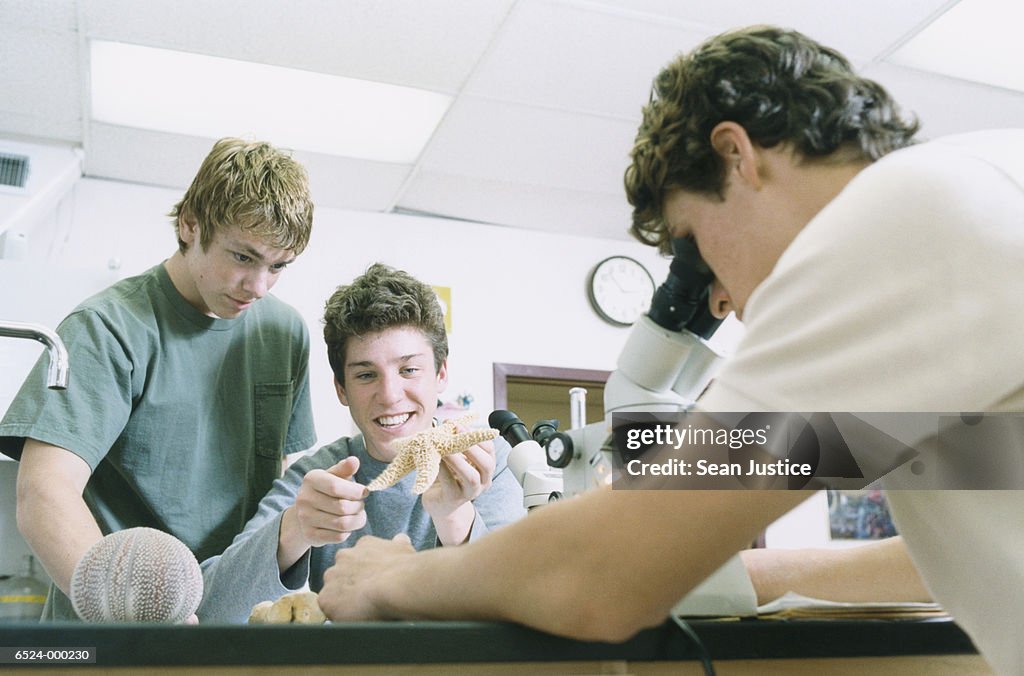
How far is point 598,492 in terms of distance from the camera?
69cm

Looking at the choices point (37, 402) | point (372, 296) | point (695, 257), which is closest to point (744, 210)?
point (695, 257)

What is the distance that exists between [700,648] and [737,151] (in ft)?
1.69

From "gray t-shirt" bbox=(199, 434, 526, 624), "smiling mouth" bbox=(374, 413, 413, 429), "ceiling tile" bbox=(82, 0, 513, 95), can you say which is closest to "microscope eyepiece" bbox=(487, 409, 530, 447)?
"gray t-shirt" bbox=(199, 434, 526, 624)

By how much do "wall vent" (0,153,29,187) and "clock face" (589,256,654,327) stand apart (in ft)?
8.25

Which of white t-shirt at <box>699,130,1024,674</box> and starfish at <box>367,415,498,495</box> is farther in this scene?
starfish at <box>367,415,498,495</box>

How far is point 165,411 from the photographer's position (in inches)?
61.7

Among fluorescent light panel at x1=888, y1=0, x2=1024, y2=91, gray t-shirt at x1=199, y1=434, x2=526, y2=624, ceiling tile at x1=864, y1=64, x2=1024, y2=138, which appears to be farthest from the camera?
ceiling tile at x1=864, y1=64, x2=1024, y2=138

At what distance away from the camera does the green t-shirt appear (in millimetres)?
1439

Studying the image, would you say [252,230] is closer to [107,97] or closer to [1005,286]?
[1005,286]

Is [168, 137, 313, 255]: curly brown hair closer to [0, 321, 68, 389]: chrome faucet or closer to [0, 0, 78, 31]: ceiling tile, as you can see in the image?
[0, 321, 68, 389]: chrome faucet

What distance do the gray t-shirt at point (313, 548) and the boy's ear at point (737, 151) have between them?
742 mm

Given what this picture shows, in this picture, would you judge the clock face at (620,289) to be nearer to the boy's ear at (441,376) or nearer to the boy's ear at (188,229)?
the boy's ear at (441,376)

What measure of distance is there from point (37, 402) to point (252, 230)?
0.45 metres

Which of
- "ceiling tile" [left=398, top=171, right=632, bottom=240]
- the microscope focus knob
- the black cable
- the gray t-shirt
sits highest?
"ceiling tile" [left=398, top=171, right=632, bottom=240]
